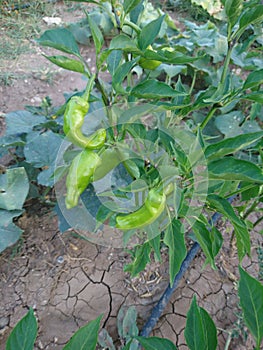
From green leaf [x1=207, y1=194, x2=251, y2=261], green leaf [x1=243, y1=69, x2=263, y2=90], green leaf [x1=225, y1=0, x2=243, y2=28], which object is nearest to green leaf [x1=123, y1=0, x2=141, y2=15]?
green leaf [x1=225, y1=0, x2=243, y2=28]

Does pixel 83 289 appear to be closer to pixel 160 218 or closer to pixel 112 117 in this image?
pixel 160 218

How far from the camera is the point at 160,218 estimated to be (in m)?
0.91

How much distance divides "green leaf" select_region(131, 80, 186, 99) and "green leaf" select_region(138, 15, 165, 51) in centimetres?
9

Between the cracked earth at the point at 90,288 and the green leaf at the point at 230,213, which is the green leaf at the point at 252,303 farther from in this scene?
the cracked earth at the point at 90,288

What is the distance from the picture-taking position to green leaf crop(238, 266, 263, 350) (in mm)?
748

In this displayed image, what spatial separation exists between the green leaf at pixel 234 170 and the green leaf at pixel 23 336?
0.49 m

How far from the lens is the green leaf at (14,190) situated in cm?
134

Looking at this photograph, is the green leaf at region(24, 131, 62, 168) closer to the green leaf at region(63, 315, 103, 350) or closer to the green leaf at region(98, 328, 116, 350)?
the green leaf at region(98, 328, 116, 350)

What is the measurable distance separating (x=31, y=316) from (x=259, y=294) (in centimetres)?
A: 48

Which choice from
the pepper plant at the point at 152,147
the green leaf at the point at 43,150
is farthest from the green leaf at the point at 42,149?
the pepper plant at the point at 152,147

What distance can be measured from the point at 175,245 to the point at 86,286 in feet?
2.10

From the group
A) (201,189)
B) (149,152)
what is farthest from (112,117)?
(201,189)

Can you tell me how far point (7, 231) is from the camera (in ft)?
4.28

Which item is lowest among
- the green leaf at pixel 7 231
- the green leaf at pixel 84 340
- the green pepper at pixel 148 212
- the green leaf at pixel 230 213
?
the green leaf at pixel 7 231
